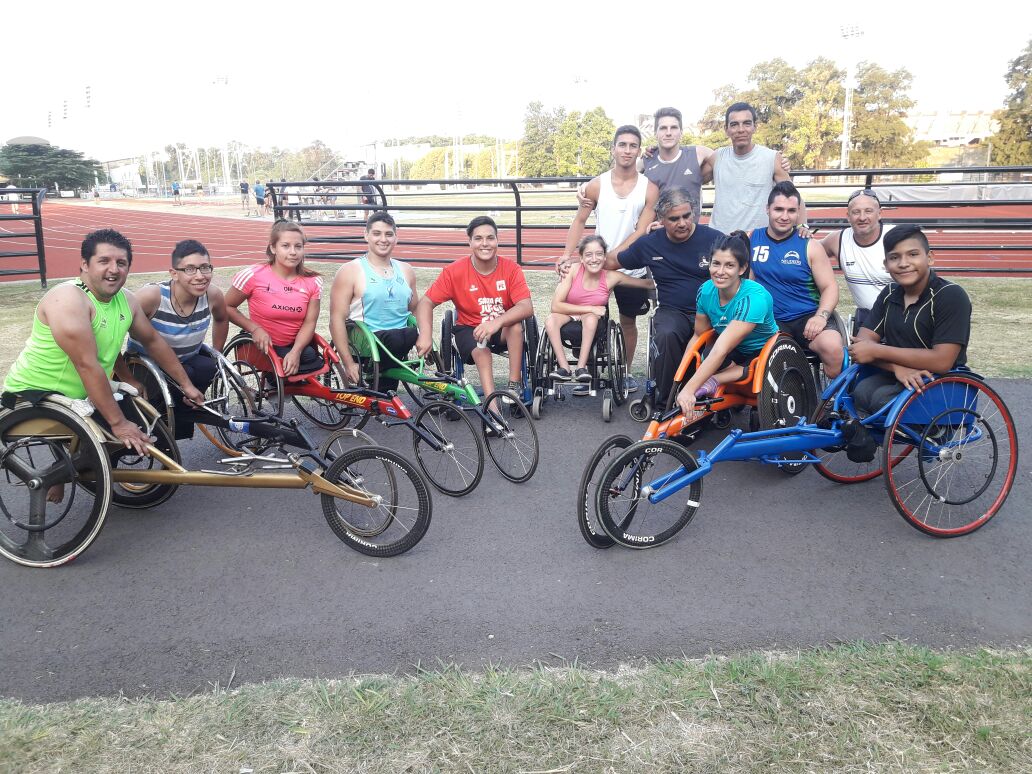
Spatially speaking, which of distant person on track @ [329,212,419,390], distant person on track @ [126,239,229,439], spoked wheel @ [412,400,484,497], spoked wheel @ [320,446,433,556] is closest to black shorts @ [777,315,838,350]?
spoked wheel @ [412,400,484,497]

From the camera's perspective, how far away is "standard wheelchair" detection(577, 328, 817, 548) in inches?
159

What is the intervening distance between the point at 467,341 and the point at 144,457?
7.18 feet

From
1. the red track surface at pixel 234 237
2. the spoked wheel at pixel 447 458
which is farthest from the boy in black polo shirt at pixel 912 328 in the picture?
the red track surface at pixel 234 237

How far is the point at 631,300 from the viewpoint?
6.01 m

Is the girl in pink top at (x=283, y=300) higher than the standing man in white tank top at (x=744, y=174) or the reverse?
the reverse

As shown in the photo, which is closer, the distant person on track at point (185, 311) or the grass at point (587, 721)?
the grass at point (587, 721)

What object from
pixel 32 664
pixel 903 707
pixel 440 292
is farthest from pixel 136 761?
pixel 440 292

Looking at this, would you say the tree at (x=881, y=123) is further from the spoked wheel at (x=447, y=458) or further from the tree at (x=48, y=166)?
the tree at (x=48, y=166)

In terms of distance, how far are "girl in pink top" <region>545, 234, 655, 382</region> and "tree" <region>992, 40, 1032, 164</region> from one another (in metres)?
32.0

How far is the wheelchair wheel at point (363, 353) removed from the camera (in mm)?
4934

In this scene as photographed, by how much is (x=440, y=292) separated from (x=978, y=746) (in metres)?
3.88

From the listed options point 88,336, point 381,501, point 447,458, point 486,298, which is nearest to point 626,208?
point 486,298

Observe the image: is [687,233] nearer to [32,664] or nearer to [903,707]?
[903,707]

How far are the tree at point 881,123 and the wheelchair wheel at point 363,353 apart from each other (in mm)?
38466
